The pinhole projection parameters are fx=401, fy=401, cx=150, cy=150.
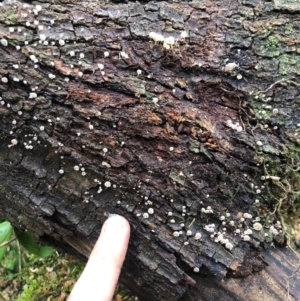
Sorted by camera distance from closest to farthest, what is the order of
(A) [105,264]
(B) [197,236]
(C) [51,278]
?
(A) [105,264]
(B) [197,236]
(C) [51,278]

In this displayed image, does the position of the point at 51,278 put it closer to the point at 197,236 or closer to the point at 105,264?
the point at 105,264

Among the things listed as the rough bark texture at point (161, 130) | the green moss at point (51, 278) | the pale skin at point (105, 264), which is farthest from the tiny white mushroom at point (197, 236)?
the green moss at point (51, 278)

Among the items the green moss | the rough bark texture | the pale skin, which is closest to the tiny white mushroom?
the rough bark texture

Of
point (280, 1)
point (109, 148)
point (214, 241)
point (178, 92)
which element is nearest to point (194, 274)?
point (214, 241)

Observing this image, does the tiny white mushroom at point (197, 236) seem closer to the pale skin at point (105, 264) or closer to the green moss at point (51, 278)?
the pale skin at point (105, 264)

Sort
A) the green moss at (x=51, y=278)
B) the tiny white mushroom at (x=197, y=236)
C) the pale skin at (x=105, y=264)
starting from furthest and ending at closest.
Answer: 1. the green moss at (x=51, y=278)
2. the tiny white mushroom at (x=197, y=236)
3. the pale skin at (x=105, y=264)

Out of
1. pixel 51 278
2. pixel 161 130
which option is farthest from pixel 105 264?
pixel 51 278

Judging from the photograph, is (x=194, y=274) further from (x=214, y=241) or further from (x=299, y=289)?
(x=299, y=289)
